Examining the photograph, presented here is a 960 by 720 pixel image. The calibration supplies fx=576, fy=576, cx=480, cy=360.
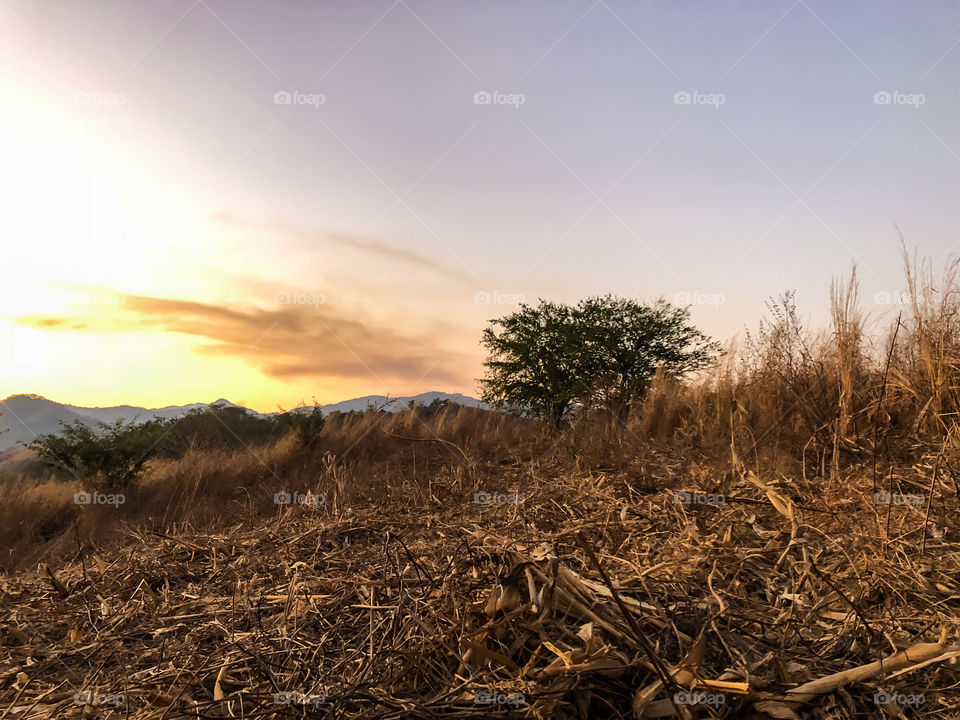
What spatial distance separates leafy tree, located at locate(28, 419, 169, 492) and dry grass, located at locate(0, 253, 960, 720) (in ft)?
13.8

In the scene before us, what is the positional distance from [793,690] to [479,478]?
3.97 metres

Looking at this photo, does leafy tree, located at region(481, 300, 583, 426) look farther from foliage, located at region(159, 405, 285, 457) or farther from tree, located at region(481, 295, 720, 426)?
foliage, located at region(159, 405, 285, 457)

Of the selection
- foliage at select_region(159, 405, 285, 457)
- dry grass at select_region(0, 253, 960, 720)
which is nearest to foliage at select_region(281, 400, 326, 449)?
foliage at select_region(159, 405, 285, 457)

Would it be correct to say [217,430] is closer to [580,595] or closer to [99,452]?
Result: [99,452]

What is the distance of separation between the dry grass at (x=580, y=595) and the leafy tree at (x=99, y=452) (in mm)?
4213

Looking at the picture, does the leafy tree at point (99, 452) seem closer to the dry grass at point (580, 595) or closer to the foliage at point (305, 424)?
the foliage at point (305, 424)

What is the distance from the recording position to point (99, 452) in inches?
383

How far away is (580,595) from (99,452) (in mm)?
10450

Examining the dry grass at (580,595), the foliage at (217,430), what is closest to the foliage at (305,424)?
the foliage at (217,430)

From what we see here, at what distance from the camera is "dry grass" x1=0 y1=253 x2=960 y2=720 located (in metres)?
1.57

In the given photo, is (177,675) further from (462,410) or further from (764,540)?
(462,410)

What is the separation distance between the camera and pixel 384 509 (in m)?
4.78

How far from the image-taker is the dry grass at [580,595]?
157 centimetres

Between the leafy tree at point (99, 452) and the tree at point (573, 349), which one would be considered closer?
the leafy tree at point (99, 452)
